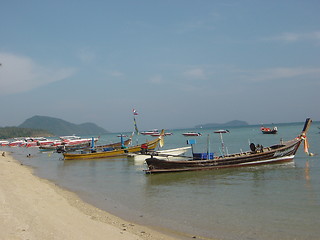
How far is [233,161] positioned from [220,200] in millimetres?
11089

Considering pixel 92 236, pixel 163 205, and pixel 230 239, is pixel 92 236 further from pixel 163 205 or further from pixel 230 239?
pixel 163 205

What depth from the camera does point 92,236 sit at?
813 centimetres

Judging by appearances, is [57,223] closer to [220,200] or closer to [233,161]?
[220,200]

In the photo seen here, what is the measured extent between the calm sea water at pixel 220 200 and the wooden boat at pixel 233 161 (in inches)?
22.2

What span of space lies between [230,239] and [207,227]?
128cm

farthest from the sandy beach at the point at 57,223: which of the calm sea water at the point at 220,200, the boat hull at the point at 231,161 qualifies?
the boat hull at the point at 231,161

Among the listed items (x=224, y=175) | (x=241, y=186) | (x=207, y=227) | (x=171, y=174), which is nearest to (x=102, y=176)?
(x=171, y=174)

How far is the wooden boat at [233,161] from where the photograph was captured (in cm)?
2322

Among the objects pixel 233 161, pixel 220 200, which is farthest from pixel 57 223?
pixel 233 161

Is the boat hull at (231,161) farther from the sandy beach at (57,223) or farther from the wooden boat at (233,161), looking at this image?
the sandy beach at (57,223)

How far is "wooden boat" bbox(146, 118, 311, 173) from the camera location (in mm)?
23219

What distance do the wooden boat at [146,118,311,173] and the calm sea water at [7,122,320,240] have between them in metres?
0.56

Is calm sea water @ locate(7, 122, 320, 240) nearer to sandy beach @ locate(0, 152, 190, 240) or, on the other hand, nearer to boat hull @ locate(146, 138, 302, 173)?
boat hull @ locate(146, 138, 302, 173)

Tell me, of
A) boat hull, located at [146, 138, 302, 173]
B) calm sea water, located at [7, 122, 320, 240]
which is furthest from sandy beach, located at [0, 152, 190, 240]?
boat hull, located at [146, 138, 302, 173]
